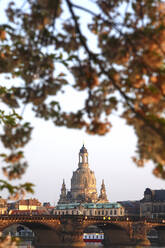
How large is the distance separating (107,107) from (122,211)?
515 ft

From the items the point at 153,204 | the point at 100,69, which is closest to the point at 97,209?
the point at 153,204

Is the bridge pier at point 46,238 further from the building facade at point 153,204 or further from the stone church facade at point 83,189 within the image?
the stone church facade at point 83,189

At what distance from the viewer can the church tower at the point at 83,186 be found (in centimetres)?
18600

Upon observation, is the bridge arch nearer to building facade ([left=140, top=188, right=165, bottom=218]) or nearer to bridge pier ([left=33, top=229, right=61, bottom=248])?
bridge pier ([left=33, top=229, right=61, bottom=248])

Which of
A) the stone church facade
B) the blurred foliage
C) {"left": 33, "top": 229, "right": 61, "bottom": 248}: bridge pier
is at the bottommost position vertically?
{"left": 33, "top": 229, "right": 61, "bottom": 248}: bridge pier

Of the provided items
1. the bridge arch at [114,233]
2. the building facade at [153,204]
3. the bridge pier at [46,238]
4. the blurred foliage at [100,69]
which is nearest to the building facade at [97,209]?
the building facade at [153,204]

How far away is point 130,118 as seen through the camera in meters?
5.28

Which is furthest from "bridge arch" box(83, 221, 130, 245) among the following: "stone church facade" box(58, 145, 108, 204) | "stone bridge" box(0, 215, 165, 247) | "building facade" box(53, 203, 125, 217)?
"stone church facade" box(58, 145, 108, 204)

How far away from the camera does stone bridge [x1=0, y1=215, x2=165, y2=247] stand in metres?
82.6

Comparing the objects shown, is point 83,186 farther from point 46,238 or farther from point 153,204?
point 46,238

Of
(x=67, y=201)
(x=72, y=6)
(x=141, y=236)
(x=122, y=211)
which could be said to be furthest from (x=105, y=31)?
(x=67, y=201)

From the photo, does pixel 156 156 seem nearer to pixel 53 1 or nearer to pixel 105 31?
pixel 105 31

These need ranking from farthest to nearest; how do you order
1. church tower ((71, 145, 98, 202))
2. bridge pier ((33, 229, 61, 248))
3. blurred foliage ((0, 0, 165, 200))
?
church tower ((71, 145, 98, 202))
bridge pier ((33, 229, 61, 248))
blurred foliage ((0, 0, 165, 200))

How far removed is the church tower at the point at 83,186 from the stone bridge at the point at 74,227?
281 ft
